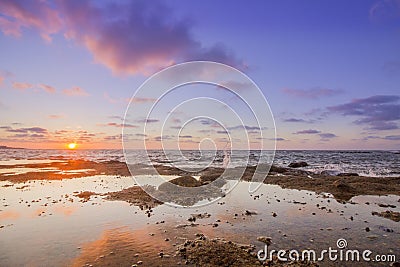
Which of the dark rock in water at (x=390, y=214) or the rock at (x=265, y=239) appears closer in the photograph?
the rock at (x=265, y=239)

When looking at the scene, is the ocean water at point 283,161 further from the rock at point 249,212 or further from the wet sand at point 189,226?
the rock at point 249,212

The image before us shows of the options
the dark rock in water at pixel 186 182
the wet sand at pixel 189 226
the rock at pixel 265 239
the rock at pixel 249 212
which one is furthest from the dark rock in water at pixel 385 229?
the dark rock in water at pixel 186 182

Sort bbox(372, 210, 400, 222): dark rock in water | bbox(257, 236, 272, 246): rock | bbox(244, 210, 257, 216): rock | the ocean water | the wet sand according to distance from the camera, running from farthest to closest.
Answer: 1. the ocean water
2. bbox(244, 210, 257, 216): rock
3. bbox(372, 210, 400, 222): dark rock in water
4. bbox(257, 236, 272, 246): rock
5. the wet sand

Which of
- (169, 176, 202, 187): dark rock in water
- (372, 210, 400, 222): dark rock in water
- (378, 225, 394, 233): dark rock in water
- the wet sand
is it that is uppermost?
(169, 176, 202, 187): dark rock in water

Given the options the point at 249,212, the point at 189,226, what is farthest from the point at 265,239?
A: the point at 249,212

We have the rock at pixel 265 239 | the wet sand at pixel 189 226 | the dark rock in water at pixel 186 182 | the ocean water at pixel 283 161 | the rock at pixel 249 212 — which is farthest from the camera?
the ocean water at pixel 283 161

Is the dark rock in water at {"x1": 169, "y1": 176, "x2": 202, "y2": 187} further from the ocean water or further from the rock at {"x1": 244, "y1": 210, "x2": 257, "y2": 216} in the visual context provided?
the rock at {"x1": 244, "y1": 210, "x2": 257, "y2": 216}

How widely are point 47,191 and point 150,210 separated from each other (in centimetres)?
1613

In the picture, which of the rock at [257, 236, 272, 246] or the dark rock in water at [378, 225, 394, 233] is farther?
the dark rock in water at [378, 225, 394, 233]

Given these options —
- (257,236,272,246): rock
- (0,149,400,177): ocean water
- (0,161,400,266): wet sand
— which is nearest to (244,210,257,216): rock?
(0,161,400,266): wet sand

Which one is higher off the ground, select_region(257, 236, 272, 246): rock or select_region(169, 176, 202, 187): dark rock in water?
select_region(169, 176, 202, 187): dark rock in water

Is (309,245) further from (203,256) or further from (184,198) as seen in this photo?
(184,198)

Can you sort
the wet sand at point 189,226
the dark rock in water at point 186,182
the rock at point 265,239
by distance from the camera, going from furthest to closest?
1. the dark rock in water at point 186,182
2. the rock at point 265,239
3. the wet sand at point 189,226

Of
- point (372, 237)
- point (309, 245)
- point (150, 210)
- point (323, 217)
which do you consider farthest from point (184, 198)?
point (372, 237)
